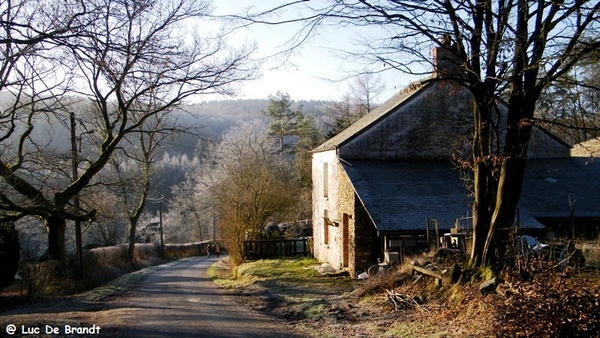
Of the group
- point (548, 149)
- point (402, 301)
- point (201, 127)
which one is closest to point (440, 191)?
point (548, 149)

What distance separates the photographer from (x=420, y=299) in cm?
1095

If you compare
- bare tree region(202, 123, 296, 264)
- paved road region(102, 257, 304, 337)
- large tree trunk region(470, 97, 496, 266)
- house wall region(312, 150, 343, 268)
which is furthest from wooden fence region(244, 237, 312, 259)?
large tree trunk region(470, 97, 496, 266)

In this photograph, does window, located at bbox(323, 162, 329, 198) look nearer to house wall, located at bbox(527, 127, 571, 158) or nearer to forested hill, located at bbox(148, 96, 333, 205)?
forested hill, located at bbox(148, 96, 333, 205)

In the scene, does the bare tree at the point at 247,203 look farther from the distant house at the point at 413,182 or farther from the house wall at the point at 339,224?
the distant house at the point at 413,182

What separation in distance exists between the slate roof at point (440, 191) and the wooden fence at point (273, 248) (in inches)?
415

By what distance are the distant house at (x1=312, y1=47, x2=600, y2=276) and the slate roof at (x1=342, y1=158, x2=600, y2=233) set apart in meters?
0.03

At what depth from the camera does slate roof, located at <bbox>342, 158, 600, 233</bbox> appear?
17250mm

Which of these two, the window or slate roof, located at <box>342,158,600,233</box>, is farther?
the window

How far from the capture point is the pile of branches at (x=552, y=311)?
6.90m

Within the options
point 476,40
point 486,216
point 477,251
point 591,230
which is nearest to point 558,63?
point 476,40

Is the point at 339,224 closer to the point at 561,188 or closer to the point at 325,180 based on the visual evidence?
the point at 325,180

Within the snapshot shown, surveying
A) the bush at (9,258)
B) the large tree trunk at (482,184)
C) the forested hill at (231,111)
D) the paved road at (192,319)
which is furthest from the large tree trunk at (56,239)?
the forested hill at (231,111)

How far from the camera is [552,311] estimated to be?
23.3ft

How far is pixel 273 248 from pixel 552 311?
23.7m
